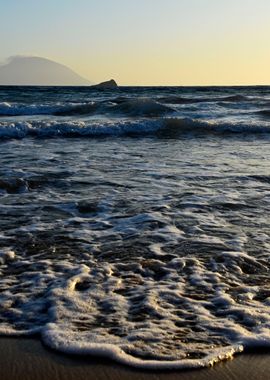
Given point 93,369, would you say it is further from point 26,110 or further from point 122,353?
point 26,110

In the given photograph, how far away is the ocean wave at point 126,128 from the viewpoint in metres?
13.5

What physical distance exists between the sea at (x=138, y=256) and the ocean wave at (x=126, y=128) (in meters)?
4.56

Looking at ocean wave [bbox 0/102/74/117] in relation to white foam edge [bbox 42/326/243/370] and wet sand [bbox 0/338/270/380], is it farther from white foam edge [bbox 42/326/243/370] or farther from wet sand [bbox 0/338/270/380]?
wet sand [bbox 0/338/270/380]

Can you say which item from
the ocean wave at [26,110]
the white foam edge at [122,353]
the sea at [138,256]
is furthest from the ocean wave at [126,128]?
the white foam edge at [122,353]

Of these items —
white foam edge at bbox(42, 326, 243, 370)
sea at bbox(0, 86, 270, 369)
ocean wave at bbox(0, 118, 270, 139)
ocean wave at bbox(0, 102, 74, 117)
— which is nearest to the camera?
white foam edge at bbox(42, 326, 243, 370)

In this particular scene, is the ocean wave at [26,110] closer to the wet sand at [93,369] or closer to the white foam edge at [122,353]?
the white foam edge at [122,353]

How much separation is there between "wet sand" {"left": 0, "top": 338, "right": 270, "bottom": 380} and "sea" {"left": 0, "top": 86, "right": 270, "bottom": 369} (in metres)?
0.06

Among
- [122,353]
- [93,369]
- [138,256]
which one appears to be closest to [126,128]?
[138,256]

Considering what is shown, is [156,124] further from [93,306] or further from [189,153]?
[93,306]

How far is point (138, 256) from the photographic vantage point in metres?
4.12

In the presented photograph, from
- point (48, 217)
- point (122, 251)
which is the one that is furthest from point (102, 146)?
point (122, 251)

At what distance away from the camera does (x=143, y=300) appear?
3.37 metres

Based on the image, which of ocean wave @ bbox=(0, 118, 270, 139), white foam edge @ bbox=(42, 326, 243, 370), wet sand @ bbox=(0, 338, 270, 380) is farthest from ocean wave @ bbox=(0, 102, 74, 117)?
wet sand @ bbox=(0, 338, 270, 380)

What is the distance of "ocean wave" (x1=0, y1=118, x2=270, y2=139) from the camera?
13.5 m
